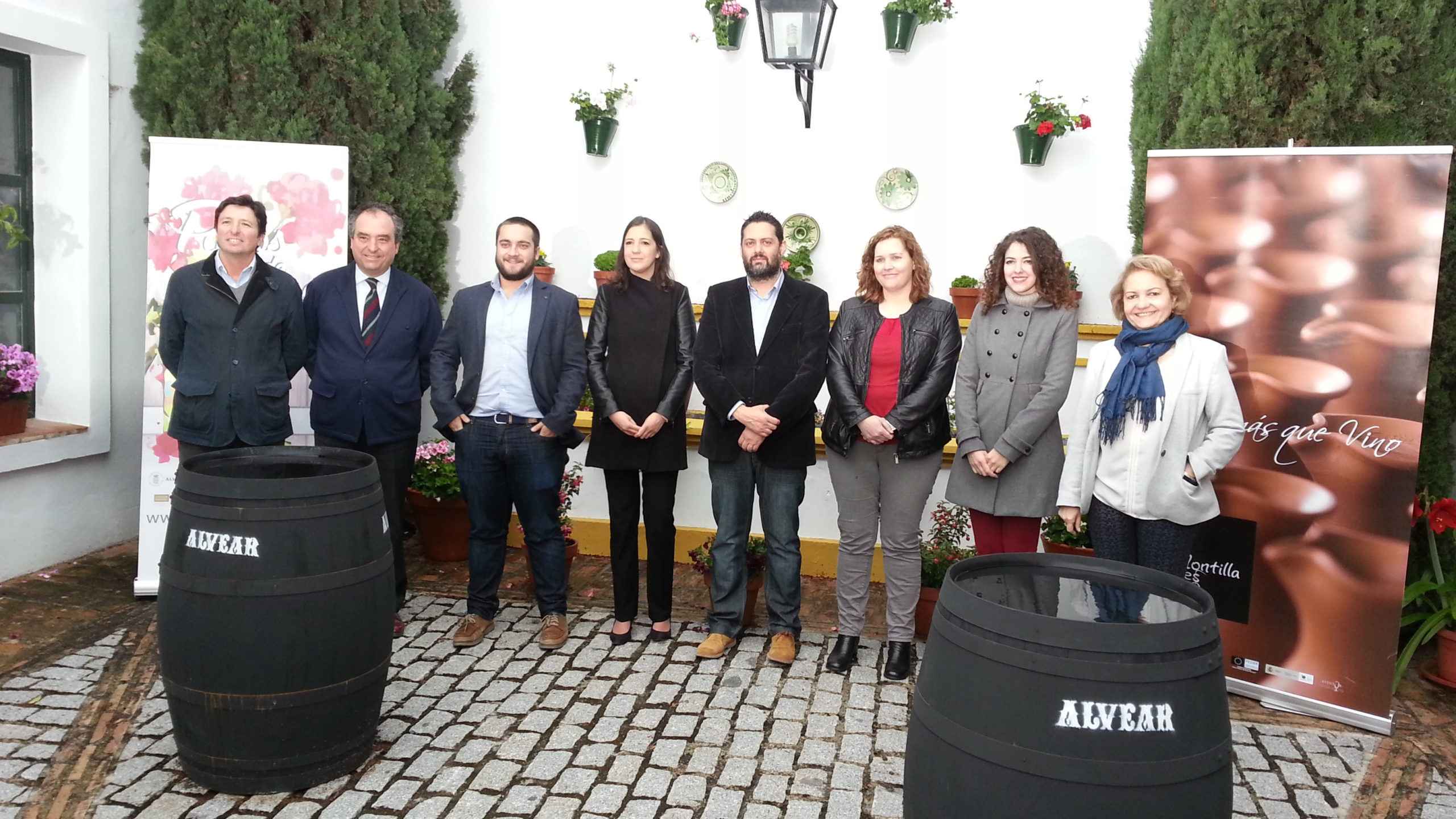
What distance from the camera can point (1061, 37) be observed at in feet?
17.9

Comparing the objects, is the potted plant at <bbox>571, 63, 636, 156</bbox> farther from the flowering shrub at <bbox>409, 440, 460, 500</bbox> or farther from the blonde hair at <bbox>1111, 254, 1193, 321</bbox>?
the blonde hair at <bbox>1111, 254, 1193, 321</bbox>

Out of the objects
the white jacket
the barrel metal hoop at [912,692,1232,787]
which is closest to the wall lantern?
the white jacket

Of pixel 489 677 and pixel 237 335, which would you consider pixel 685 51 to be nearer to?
pixel 237 335

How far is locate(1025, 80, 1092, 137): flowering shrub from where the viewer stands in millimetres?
5293

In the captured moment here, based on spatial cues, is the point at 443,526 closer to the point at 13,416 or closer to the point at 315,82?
the point at 13,416

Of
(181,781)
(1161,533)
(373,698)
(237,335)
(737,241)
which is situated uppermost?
(737,241)

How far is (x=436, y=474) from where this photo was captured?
564 centimetres

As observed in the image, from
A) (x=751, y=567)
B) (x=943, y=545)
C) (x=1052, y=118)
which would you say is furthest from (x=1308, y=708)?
(x=1052, y=118)

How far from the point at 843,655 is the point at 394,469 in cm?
204

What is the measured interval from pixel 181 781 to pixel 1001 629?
2.56 m

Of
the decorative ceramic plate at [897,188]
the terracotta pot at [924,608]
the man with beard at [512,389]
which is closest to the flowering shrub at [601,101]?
the decorative ceramic plate at [897,188]

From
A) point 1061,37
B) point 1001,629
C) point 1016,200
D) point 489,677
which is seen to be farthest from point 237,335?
point 1061,37

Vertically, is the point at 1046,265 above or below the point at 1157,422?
above

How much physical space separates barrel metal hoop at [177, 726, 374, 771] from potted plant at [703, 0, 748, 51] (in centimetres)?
412
